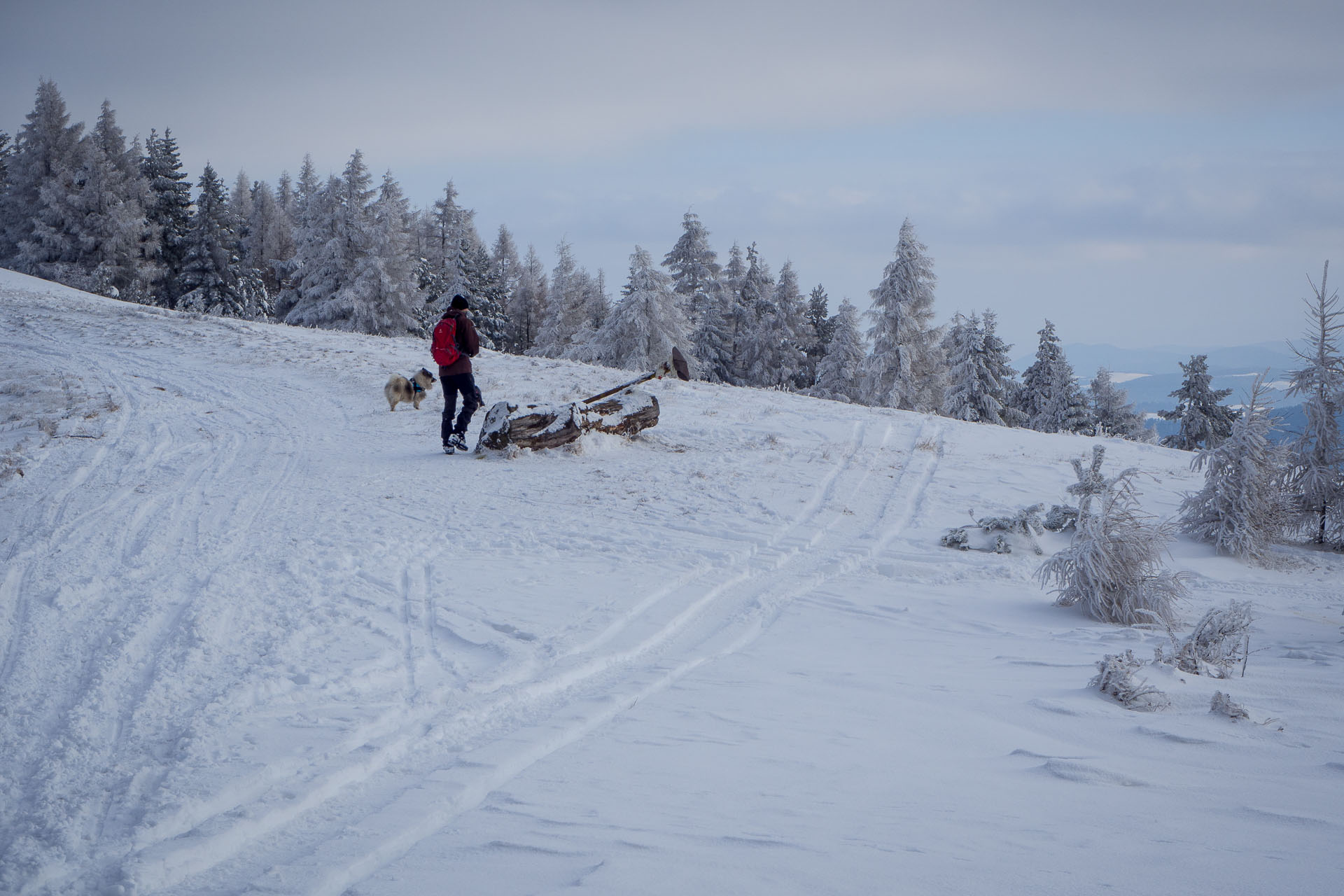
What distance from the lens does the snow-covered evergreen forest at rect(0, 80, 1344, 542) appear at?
121 feet

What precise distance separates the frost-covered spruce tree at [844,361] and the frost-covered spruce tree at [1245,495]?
31186 millimetres

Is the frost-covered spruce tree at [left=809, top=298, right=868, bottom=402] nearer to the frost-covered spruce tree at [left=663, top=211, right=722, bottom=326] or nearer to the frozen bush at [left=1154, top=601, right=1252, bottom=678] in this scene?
the frost-covered spruce tree at [left=663, top=211, right=722, bottom=326]

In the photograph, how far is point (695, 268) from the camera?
144 feet

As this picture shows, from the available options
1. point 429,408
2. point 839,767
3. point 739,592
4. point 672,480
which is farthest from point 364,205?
point 839,767

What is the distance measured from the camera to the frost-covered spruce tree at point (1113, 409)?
4028 cm

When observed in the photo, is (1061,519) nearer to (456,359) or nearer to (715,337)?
(456,359)

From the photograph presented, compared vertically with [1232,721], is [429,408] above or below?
above

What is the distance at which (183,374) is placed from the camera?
16422 millimetres

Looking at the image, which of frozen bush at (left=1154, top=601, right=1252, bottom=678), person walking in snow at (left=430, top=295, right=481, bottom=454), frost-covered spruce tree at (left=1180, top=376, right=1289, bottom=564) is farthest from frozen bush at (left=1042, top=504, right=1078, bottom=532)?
person walking in snow at (left=430, top=295, right=481, bottom=454)

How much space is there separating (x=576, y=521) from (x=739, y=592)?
8.18 feet

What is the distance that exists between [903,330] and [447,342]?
30.8 meters

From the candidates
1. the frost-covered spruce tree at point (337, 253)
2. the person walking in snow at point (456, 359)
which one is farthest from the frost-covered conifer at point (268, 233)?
the person walking in snow at point (456, 359)

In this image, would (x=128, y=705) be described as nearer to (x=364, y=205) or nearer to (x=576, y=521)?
(x=576, y=521)

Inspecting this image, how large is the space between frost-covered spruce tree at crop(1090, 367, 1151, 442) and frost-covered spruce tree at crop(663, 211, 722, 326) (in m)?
22.7
